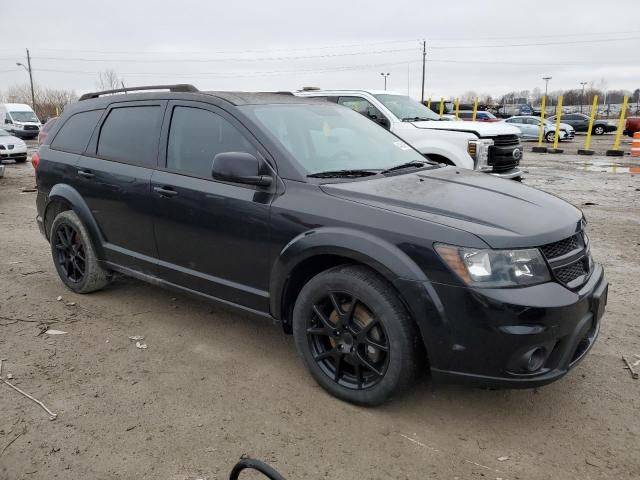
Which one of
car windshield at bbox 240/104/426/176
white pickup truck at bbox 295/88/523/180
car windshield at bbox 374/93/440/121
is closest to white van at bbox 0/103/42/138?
white pickup truck at bbox 295/88/523/180

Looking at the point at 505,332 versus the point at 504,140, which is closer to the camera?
the point at 505,332

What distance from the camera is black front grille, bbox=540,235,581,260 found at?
108 inches

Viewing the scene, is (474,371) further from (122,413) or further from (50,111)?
(50,111)

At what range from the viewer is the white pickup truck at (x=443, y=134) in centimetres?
816

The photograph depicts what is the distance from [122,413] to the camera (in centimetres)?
303

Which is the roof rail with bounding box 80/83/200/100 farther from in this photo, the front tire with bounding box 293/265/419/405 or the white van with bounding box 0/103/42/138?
the white van with bounding box 0/103/42/138

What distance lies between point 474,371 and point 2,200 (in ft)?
34.9

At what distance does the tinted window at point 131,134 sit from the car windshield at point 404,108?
224 inches

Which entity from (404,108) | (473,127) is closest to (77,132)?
(473,127)

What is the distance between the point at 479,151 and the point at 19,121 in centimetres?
2992

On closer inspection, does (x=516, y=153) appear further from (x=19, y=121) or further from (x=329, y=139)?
(x=19, y=121)

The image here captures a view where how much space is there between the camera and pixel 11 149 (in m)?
16.8

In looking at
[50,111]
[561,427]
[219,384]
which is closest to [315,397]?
[219,384]

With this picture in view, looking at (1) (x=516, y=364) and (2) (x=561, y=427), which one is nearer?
(1) (x=516, y=364)
